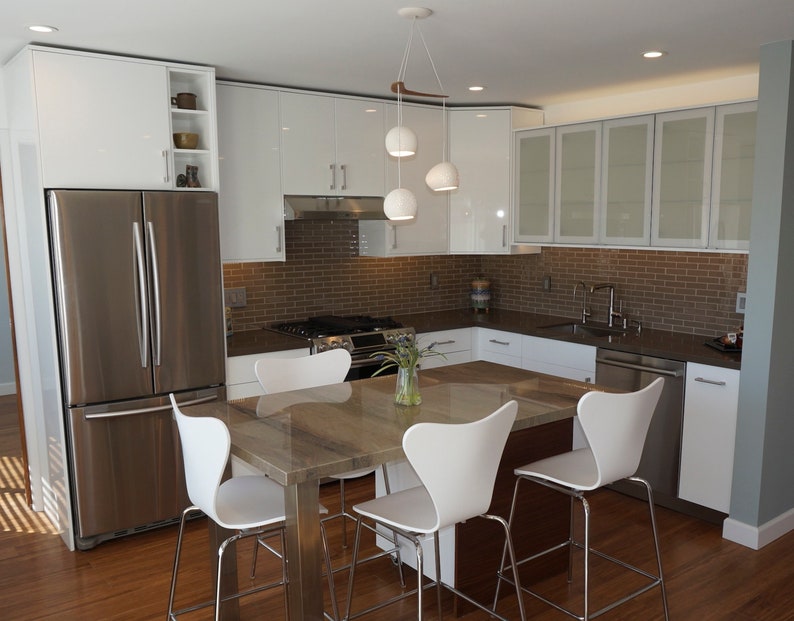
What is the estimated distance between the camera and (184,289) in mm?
3799

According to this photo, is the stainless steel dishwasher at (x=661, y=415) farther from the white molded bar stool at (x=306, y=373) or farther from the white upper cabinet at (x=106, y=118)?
the white upper cabinet at (x=106, y=118)

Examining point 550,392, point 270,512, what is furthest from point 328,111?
point 270,512

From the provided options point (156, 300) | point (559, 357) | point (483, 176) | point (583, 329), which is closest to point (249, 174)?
point (156, 300)

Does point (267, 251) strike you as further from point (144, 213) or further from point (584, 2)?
point (584, 2)

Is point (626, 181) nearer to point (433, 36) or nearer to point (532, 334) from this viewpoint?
point (532, 334)

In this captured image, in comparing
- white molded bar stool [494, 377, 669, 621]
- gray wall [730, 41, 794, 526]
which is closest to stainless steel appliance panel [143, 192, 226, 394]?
white molded bar stool [494, 377, 669, 621]

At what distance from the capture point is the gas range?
4.41m

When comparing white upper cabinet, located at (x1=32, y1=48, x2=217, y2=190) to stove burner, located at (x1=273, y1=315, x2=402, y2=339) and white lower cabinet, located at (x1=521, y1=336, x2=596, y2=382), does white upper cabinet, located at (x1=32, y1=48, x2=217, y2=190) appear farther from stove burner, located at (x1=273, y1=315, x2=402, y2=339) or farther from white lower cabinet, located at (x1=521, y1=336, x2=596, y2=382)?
white lower cabinet, located at (x1=521, y1=336, x2=596, y2=382)

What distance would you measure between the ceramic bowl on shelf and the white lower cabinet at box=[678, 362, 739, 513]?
9.96 feet

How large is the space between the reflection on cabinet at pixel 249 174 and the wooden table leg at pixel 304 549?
2356mm

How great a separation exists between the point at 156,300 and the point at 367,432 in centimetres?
174

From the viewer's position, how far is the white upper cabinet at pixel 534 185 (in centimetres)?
494

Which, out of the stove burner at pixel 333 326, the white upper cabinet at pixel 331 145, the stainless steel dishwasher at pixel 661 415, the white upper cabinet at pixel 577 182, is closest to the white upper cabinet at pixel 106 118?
the white upper cabinet at pixel 331 145

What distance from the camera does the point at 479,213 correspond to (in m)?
5.28
